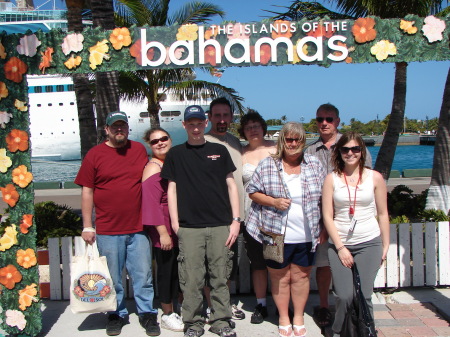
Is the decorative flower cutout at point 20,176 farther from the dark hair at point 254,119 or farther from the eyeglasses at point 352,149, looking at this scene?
the eyeglasses at point 352,149

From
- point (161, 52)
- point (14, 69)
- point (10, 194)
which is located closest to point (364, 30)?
point (161, 52)

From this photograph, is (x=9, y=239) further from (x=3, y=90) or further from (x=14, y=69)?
(x=14, y=69)

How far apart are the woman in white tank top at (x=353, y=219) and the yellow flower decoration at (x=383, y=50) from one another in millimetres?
884

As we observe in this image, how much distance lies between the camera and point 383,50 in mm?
3930

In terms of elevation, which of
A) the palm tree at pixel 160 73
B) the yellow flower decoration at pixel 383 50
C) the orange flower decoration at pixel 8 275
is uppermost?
the palm tree at pixel 160 73

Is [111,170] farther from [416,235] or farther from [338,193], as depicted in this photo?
[416,235]

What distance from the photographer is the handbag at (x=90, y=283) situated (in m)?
4.00

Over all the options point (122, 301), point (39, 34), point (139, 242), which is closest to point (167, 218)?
point (139, 242)

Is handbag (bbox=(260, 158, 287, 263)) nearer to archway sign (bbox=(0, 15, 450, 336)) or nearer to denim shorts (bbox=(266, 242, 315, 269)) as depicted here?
denim shorts (bbox=(266, 242, 315, 269))

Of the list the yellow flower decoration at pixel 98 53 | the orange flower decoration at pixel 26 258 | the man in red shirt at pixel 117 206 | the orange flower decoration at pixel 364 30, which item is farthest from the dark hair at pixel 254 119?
the orange flower decoration at pixel 26 258

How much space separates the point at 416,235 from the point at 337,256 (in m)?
1.93

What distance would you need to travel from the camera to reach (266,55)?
3.97 meters

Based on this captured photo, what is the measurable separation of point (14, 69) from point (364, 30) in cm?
307

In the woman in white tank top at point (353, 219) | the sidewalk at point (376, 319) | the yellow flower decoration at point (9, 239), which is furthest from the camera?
the sidewalk at point (376, 319)
